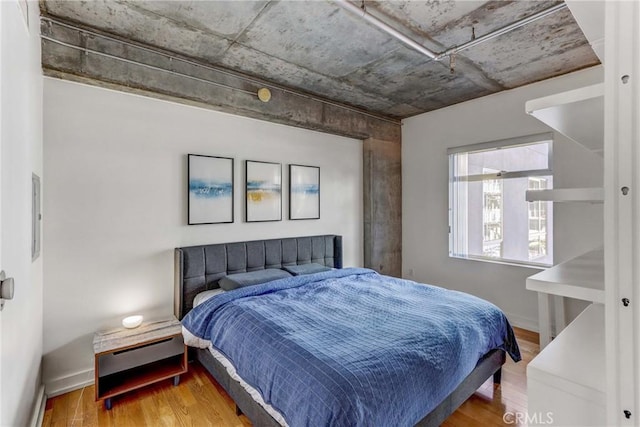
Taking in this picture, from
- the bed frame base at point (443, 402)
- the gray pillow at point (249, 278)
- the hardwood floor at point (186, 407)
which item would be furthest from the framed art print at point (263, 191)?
the hardwood floor at point (186, 407)

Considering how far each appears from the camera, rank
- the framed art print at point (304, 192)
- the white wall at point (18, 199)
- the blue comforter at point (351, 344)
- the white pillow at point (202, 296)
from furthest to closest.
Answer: the framed art print at point (304, 192) → the white pillow at point (202, 296) → the blue comforter at point (351, 344) → the white wall at point (18, 199)

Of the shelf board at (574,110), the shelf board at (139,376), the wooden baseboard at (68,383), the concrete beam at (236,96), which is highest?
the concrete beam at (236,96)

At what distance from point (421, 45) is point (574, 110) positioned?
7.54 feet

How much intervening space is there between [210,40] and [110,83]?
2.98 feet

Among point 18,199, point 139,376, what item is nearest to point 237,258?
point 139,376

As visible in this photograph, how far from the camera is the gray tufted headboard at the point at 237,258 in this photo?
2.93m

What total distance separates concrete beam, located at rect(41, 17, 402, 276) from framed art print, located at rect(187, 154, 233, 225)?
581 millimetres

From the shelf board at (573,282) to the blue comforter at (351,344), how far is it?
1.05m

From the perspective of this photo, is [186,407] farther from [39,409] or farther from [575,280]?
[575,280]

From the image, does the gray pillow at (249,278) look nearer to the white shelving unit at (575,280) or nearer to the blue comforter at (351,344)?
the blue comforter at (351,344)

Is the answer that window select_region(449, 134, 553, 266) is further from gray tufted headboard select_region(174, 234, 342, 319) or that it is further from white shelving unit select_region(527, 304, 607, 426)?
white shelving unit select_region(527, 304, 607, 426)

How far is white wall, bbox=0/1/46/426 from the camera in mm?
1193

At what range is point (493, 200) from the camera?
403 centimetres

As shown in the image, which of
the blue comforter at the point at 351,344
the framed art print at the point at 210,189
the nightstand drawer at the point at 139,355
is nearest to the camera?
the blue comforter at the point at 351,344
